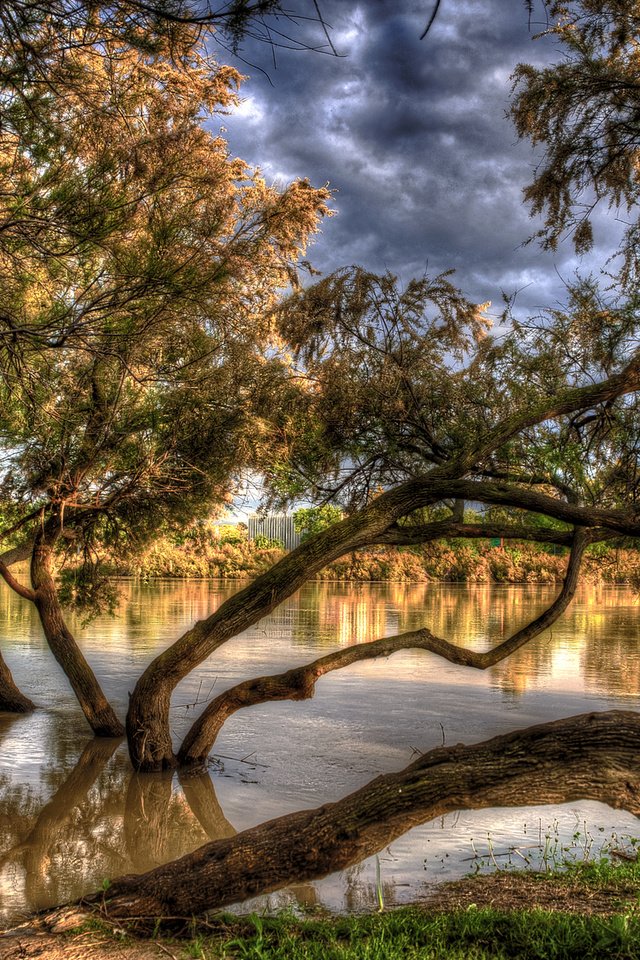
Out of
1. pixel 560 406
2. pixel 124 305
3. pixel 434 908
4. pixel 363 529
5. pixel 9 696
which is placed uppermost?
pixel 124 305

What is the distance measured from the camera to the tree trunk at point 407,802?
4621 mm

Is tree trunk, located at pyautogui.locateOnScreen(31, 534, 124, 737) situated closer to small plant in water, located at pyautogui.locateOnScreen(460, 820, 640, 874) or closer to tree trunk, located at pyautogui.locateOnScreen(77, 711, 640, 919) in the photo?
small plant in water, located at pyautogui.locateOnScreen(460, 820, 640, 874)

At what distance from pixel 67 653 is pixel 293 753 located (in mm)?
3236

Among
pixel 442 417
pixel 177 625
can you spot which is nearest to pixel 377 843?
pixel 442 417

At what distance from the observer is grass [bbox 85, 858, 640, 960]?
4.17m

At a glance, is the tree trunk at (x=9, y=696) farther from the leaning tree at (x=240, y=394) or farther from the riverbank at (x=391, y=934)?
the riverbank at (x=391, y=934)

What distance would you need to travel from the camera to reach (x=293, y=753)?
10859mm

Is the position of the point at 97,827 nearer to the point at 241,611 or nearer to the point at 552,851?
the point at 241,611

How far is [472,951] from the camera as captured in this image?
13.9ft

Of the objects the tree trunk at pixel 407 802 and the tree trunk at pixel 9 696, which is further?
the tree trunk at pixel 9 696

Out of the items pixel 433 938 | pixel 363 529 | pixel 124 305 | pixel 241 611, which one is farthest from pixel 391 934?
pixel 241 611

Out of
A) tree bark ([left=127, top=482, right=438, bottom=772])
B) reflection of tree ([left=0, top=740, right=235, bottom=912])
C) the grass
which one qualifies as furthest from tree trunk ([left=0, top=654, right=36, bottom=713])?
the grass

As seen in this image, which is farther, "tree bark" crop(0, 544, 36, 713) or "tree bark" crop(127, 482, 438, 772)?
"tree bark" crop(0, 544, 36, 713)

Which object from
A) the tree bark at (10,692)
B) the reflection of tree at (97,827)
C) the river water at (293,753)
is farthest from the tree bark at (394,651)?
the tree bark at (10,692)
